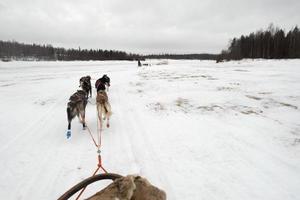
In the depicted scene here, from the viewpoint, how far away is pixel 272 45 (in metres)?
58.8

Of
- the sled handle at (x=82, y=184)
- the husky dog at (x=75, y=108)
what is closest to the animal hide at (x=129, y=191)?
the sled handle at (x=82, y=184)

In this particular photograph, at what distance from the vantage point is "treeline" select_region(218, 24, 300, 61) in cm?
5566

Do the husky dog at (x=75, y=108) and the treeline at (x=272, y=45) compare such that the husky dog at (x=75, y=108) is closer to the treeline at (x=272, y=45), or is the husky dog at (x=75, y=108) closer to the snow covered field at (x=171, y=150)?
the snow covered field at (x=171, y=150)

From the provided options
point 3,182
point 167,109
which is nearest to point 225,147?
point 167,109

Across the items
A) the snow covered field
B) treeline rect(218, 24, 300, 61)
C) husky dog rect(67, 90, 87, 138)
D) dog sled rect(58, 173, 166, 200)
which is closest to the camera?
dog sled rect(58, 173, 166, 200)

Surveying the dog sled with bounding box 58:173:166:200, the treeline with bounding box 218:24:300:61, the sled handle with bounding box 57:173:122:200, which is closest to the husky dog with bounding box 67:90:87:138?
the sled handle with bounding box 57:173:122:200

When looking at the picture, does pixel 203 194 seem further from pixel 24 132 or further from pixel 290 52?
pixel 290 52

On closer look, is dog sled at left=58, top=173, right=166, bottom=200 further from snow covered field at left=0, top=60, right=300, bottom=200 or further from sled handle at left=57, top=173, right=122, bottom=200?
snow covered field at left=0, top=60, right=300, bottom=200

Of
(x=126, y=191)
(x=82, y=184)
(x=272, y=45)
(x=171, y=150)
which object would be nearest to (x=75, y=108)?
(x=171, y=150)

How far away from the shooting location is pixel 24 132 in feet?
18.2

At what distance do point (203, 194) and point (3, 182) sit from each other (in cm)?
358

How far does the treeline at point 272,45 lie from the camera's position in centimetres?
5566

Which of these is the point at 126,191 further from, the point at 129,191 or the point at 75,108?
the point at 75,108

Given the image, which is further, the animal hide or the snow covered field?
the snow covered field
